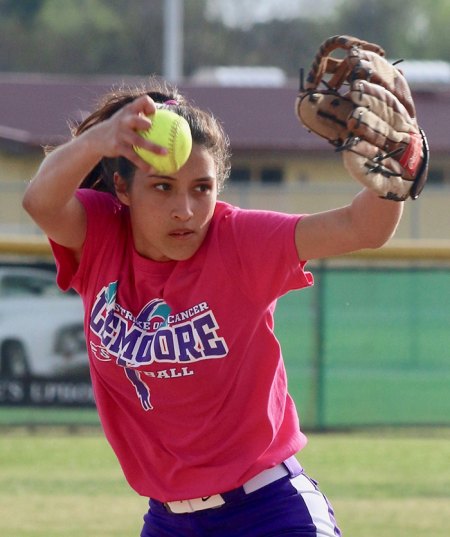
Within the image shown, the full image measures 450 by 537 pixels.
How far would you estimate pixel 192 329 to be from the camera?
10.1 ft

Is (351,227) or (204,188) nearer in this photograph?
(351,227)

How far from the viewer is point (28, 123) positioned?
24062mm

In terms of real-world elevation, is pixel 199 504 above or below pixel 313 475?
above

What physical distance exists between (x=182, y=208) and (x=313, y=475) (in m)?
4.86

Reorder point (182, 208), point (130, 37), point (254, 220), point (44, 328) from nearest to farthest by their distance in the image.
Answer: point (182, 208)
point (254, 220)
point (44, 328)
point (130, 37)

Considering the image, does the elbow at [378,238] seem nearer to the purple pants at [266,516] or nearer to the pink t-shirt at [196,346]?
the pink t-shirt at [196,346]

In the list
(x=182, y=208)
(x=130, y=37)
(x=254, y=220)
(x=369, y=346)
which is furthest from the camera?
(x=130, y=37)

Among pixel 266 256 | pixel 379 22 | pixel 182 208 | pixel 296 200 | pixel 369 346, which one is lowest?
pixel 369 346

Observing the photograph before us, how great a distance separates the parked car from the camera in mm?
9523

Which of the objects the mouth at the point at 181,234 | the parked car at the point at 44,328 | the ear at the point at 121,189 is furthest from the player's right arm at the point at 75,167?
the parked car at the point at 44,328

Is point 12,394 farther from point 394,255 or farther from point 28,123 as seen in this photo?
point 28,123

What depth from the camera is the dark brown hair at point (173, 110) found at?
10.2ft

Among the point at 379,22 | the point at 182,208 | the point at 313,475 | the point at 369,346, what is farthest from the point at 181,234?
the point at 379,22

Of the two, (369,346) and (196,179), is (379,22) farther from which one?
(196,179)
